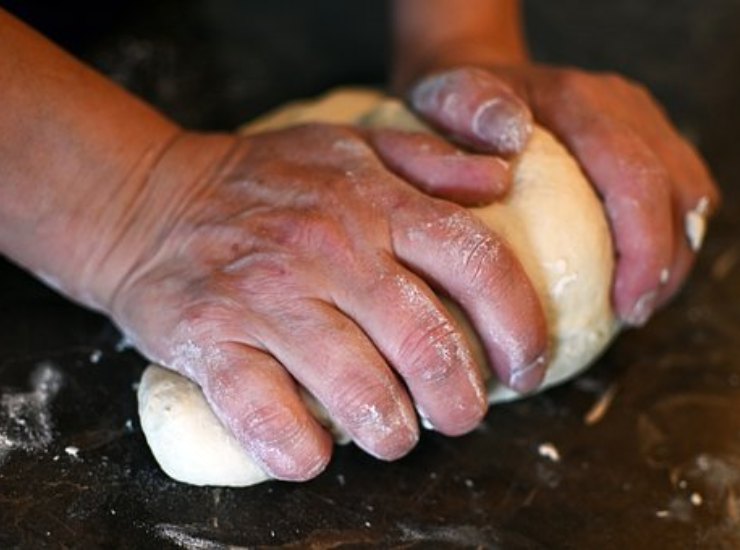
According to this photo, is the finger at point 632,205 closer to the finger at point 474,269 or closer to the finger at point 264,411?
the finger at point 474,269

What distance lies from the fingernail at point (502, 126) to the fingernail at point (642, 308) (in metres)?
0.20

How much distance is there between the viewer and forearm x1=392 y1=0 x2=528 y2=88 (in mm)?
1339

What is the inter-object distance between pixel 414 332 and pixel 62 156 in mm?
357

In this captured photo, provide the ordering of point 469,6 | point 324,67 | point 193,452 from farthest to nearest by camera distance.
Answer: point 324,67 < point 469,6 < point 193,452

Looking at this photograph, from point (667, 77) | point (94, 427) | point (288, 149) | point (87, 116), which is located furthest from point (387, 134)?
point (667, 77)

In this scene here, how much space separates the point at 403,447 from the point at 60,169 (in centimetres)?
40

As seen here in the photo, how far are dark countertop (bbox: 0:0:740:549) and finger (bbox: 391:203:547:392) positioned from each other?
0.50ft

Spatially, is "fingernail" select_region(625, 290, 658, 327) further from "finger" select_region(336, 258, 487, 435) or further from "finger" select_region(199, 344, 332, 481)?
"finger" select_region(199, 344, 332, 481)

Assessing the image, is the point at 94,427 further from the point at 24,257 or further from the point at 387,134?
the point at 387,134

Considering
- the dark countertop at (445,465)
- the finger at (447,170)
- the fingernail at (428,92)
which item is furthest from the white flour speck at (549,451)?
the fingernail at (428,92)

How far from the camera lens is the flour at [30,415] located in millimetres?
973

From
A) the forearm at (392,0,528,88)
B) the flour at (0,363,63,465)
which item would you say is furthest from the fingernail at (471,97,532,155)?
the flour at (0,363,63,465)

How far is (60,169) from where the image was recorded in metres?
0.99

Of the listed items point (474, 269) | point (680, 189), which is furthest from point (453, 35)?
point (474, 269)
